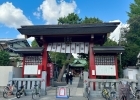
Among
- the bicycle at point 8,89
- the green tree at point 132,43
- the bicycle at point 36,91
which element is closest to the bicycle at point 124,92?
the bicycle at point 36,91

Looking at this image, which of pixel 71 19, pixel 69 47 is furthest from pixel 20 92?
pixel 71 19

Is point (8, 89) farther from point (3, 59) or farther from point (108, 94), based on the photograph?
point (3, 59)

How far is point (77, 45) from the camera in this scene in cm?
1532

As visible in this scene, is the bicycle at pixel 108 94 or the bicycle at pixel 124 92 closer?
the bicycle at pixel 124 92

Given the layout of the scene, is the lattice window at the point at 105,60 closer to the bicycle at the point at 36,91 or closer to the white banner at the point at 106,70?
the white banner at the point at 106,70

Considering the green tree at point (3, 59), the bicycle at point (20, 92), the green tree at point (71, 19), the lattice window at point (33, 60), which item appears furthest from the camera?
the green tree at point (71, 19)

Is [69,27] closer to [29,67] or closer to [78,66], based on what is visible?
[29,67]

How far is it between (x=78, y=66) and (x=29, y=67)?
37.1 metres

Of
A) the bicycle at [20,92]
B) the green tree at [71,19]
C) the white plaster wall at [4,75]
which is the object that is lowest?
the bicycle at [20,92]

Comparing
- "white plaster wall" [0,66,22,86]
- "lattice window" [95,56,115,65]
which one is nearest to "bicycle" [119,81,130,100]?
"lattice window" [95,56,115,65]

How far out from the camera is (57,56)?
31.4 meters

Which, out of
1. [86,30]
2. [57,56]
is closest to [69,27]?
[86,30]

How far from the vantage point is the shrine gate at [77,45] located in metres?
13.7

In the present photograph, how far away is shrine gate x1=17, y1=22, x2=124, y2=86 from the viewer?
13.7m
